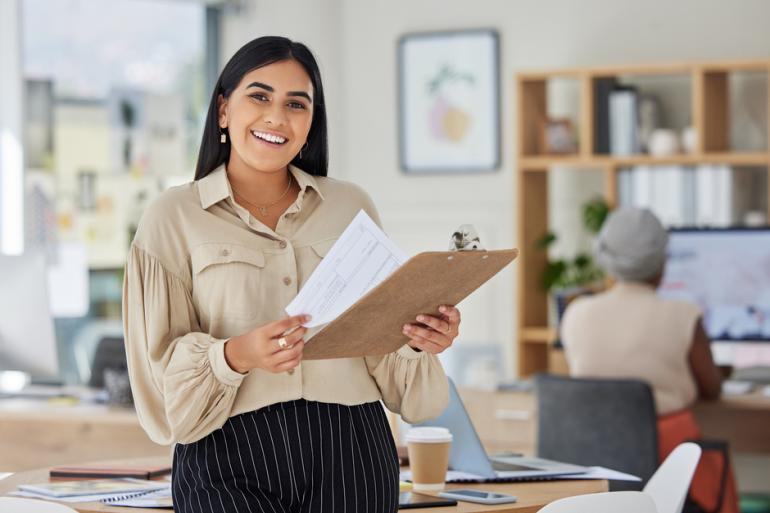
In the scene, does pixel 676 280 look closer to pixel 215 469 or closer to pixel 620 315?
pixel 620 315

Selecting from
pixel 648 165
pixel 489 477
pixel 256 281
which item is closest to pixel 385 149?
pixel 648 165

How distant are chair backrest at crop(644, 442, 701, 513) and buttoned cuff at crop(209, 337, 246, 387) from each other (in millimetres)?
862

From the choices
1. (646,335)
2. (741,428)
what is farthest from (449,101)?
(646,335)

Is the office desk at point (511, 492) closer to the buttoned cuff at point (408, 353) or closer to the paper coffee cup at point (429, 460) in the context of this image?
the paper coffee cup at point (429, 460)

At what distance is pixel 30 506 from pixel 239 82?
721mm

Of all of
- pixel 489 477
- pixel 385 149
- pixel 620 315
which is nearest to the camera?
pixel 489 477

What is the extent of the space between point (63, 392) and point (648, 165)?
2.49 metres

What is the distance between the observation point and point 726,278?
431cm

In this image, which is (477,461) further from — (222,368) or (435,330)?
(222,368)

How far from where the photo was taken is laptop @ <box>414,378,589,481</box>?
2307 mm

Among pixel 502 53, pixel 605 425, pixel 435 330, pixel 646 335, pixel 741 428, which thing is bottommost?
pixel 741 428

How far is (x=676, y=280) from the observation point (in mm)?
4367

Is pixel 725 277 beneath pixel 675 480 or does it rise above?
above

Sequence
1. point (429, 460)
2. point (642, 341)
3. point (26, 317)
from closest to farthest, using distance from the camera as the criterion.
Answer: point (429, 460)
point (642, 341)
point (26, 317)
